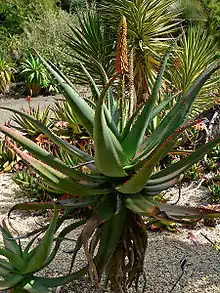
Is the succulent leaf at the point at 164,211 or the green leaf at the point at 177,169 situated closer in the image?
the succulent leaf at the point at 164,211

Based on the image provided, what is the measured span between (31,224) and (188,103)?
2722 millimetres

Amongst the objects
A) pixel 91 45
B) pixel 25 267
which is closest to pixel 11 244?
pixel 25 267

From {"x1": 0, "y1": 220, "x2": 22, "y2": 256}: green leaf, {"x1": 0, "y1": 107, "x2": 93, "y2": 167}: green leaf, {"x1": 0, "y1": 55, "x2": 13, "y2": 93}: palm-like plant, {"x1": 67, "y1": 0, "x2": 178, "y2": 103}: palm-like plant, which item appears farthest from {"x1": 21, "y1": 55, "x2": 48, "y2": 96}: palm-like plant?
{"x1": 0, "y1": 220, "x2": 22, "y2": 256}: green leaf

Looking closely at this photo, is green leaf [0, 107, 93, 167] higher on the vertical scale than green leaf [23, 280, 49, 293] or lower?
higher

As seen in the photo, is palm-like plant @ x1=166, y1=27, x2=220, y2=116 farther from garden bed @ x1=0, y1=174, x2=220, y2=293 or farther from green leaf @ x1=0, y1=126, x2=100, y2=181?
green leaf @ x1=0, y1=126, x2=100, y2=181

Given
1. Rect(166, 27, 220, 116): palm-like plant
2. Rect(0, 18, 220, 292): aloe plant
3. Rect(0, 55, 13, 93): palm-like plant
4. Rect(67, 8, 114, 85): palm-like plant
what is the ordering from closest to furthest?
Rect(0, 18, 220, 292): aloe plant < Rect(166, 27, 220, 116): palm-like plant < Rect(67, 8, 114, 85): palm-like plant < Rect(0, 55, 13, 93): palm-like plant

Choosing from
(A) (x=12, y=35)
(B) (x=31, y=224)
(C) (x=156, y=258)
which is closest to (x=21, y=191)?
(B) (x=31, y=224)

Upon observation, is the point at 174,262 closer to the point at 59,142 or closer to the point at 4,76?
the point at 59,142

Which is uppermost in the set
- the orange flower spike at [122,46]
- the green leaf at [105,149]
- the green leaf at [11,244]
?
the orange flower spike at [122,46]

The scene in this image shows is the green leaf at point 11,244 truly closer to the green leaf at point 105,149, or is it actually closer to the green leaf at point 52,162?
the green leaf at point 52,162

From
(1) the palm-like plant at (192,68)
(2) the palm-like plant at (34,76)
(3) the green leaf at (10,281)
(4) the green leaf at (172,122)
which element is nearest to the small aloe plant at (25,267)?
(3) the green leaf at (10,281)

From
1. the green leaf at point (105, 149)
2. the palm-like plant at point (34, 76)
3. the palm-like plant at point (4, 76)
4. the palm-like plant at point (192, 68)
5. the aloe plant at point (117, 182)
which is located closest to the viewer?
the green leaf at point (105, 149)

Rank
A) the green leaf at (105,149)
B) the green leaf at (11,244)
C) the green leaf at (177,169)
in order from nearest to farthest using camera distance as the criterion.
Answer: the green leaf at (105,149) → the green leaf at (177,169) → the green leaf at (11,244)

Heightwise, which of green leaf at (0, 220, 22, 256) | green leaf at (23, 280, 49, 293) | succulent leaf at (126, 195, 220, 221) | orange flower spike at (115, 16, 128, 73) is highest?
orange flower spike at (115, 16, 128, 73)
